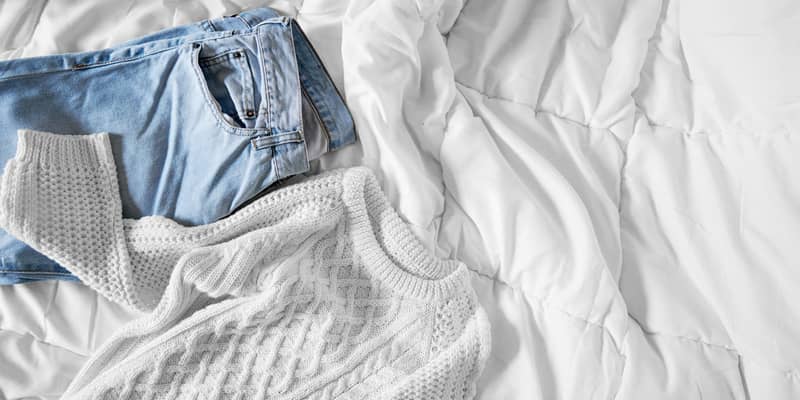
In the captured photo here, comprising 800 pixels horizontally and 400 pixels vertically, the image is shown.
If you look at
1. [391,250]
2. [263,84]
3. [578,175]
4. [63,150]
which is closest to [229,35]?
[263,84]

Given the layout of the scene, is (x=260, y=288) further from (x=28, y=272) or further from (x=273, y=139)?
(x=28, y=272)

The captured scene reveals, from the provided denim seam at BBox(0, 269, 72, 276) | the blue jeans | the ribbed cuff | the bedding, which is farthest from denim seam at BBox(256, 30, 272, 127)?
denim seam at BBox(0, 269, 72, 276)

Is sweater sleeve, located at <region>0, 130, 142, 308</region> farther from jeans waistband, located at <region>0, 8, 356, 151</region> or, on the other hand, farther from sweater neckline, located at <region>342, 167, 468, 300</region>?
sweater neckline, located at <region>342, 167, 468, 300</region>

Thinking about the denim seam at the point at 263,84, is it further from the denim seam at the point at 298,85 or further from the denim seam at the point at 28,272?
the denim seam at the point at 28,272

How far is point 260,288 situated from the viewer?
2.81 ft

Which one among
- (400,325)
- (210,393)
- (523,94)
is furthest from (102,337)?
(523,94)

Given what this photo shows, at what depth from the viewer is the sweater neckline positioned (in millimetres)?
856

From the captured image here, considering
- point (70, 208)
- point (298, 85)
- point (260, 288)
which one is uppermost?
point (298, 85)

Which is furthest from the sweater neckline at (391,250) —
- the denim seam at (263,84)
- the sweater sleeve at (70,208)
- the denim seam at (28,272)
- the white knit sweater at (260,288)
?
the denim seam at (28,272)

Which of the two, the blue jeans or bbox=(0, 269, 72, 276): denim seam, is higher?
the blue jeans

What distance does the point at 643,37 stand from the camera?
96 cm

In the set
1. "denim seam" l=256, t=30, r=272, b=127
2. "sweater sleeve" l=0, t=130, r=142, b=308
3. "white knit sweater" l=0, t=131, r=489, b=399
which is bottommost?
"white knit sweater" l=0, t=131, r=489, b=399

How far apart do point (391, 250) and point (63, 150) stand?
1.69ft

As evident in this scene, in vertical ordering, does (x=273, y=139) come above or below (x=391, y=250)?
above
